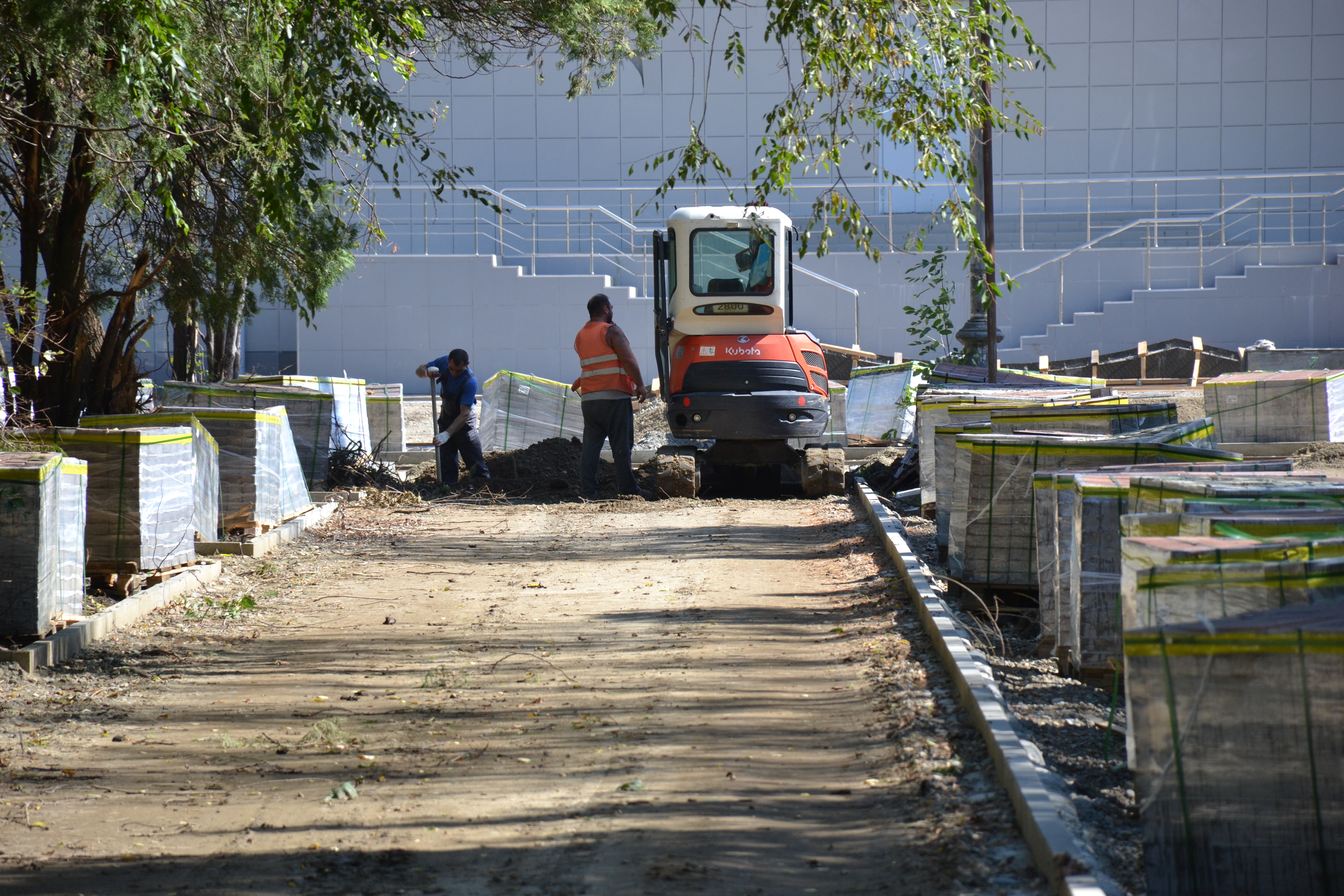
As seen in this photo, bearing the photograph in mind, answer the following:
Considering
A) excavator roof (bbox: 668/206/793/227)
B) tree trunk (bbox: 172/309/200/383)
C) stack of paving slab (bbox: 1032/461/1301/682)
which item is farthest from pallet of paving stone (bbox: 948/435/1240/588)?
tree trunk (bbox: 172/309/200/383)

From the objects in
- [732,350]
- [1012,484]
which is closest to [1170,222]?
[732,350]

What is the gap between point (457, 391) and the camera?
42.8ft

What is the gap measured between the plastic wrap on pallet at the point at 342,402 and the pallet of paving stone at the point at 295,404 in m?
0.11

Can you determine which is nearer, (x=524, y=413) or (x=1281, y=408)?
(x=1281, y=408)

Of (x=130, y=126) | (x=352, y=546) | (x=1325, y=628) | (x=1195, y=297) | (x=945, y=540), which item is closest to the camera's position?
(x=1325, y=628)

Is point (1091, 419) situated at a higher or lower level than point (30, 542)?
higher

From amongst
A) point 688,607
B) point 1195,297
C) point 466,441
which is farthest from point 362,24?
point 1195,297

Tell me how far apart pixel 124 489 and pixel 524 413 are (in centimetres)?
888

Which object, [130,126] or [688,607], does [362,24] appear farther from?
[688,607]

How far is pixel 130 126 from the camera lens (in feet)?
23.1

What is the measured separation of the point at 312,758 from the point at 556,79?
25.0 m

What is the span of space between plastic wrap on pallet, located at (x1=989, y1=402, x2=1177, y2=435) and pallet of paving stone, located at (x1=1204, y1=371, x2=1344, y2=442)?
20.3 ft

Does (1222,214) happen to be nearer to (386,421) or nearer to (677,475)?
(677,475)

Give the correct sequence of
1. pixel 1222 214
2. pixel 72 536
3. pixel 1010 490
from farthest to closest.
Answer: pixel 1222 214 < pixel 1010 490 < pixel 72 536
